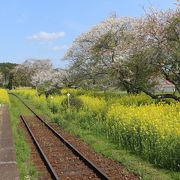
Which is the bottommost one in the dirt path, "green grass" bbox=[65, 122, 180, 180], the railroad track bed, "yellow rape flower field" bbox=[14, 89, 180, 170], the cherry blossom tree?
the railroad track bed

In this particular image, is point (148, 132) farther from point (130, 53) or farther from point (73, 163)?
point (130, 53)

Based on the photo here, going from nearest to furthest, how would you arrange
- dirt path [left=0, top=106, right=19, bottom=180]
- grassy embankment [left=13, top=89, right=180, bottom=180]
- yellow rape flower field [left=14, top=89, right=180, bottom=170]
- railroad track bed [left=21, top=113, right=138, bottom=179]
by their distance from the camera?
dirt path [left=0, top=106, right=19, bottom=180] → grassy embankment [left=13, top=89, right=180, bottom=180] → railroad track bed [left=21, top=113, right=138, bottom=179] → yellow rape flower field [left=14, top=89, right=180, bottom=170]

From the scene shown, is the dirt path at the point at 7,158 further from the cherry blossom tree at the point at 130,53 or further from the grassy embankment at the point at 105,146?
the cherry blossom tree at the point at 130,53

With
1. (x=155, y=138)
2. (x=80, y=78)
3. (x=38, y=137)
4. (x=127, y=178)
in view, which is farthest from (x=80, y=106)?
(x=127, y=178)

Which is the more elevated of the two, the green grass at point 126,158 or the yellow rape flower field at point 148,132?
the yellow rape flower field at point 148,132

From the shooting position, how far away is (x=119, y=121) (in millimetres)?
16031

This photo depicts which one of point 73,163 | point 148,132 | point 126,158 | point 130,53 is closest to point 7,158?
point 73,163

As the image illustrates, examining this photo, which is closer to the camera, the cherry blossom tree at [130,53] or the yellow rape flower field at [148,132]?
the yellow rape flower field at [148,132]

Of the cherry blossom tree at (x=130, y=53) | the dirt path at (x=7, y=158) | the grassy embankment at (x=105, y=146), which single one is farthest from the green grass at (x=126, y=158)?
the cherry blossom tree at (x=130, y=53)

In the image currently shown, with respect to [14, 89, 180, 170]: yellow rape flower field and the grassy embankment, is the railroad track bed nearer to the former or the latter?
the grassy embankment

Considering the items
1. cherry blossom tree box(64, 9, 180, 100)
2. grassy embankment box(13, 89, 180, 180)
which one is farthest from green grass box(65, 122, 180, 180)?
cherry blossom tree box(64, 9, 180, 100)

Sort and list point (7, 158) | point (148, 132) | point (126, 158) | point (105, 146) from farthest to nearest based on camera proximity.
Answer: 1. point (105, 146)
2. point (148, 132)
3. point (126, 158)
4. point (7, 158)

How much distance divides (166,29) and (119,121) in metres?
8.08

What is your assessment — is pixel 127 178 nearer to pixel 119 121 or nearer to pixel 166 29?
pixel 119 121
